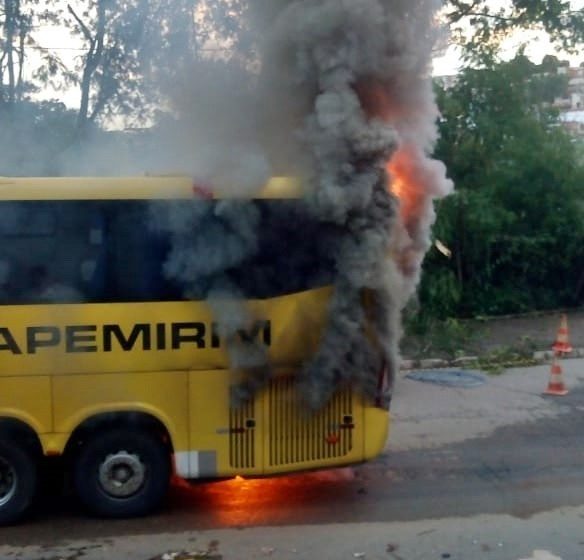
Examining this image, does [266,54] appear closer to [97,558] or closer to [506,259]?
[97,558]

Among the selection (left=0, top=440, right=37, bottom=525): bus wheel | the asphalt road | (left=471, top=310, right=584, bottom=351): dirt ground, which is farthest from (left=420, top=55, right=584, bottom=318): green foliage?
(left=0, top=440, right=37, bottom=525): bus wheel

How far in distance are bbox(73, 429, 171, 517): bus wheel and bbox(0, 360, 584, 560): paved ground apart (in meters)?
0.14

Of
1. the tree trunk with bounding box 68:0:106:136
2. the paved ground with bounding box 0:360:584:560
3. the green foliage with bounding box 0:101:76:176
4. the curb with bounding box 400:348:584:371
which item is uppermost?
the tree trunk with bounding box 68:0:106:136

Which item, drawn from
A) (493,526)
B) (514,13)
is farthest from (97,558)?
(514,13)

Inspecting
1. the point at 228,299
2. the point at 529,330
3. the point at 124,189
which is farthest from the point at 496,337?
the point at 124,189

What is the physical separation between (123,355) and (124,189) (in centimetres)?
120

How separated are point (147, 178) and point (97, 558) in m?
2.70

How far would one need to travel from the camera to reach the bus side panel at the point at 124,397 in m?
6.92

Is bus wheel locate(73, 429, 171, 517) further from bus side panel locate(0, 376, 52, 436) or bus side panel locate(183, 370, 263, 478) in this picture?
bus side panel locate(0, 376, 52, 436)

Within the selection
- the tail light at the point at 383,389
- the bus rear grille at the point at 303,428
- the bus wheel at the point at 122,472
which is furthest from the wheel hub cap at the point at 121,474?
the tail light at the point at 383,389

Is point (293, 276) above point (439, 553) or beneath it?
above

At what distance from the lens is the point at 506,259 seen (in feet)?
56.9

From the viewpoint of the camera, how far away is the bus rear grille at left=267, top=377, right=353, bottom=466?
7.18m

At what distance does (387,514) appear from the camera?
7348 mm
